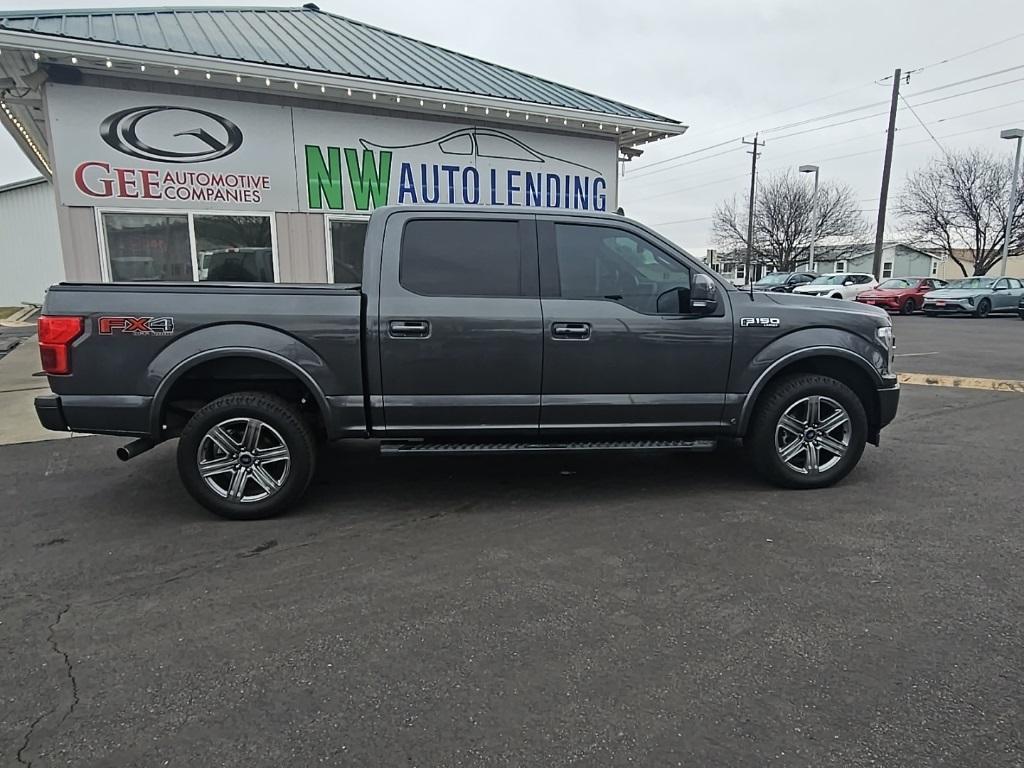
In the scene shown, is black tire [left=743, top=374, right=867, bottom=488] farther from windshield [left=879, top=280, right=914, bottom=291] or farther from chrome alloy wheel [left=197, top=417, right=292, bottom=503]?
windshield [left=879, top=280, right=914, bottom=291]

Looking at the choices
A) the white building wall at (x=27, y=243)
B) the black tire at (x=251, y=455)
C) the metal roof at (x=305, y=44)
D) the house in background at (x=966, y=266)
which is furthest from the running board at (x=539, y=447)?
the house in background at (x=966, y=266)

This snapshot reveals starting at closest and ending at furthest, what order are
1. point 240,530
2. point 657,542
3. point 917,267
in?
point 657,542, point 240,530, point 917,267

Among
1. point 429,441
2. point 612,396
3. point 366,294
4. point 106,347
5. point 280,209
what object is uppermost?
point 280,209

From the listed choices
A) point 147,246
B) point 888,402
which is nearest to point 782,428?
point 888,402

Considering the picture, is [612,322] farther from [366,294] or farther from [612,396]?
[366,294]

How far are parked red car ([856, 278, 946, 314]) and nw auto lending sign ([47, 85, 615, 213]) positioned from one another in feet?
61.5

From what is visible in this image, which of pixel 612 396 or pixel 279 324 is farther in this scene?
pixel 612 396

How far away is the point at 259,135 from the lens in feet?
32.3

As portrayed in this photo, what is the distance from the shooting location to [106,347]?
4.20 m

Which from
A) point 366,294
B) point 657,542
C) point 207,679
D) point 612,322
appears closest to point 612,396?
point 612,322

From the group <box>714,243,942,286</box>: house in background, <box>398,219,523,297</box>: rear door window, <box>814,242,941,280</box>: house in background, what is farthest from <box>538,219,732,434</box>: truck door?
<box>814,242,941,280</box>: house in background

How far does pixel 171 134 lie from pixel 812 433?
901 centimetres

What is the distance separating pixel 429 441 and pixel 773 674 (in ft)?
8.72

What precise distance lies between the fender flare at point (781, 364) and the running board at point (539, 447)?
0.29 m
